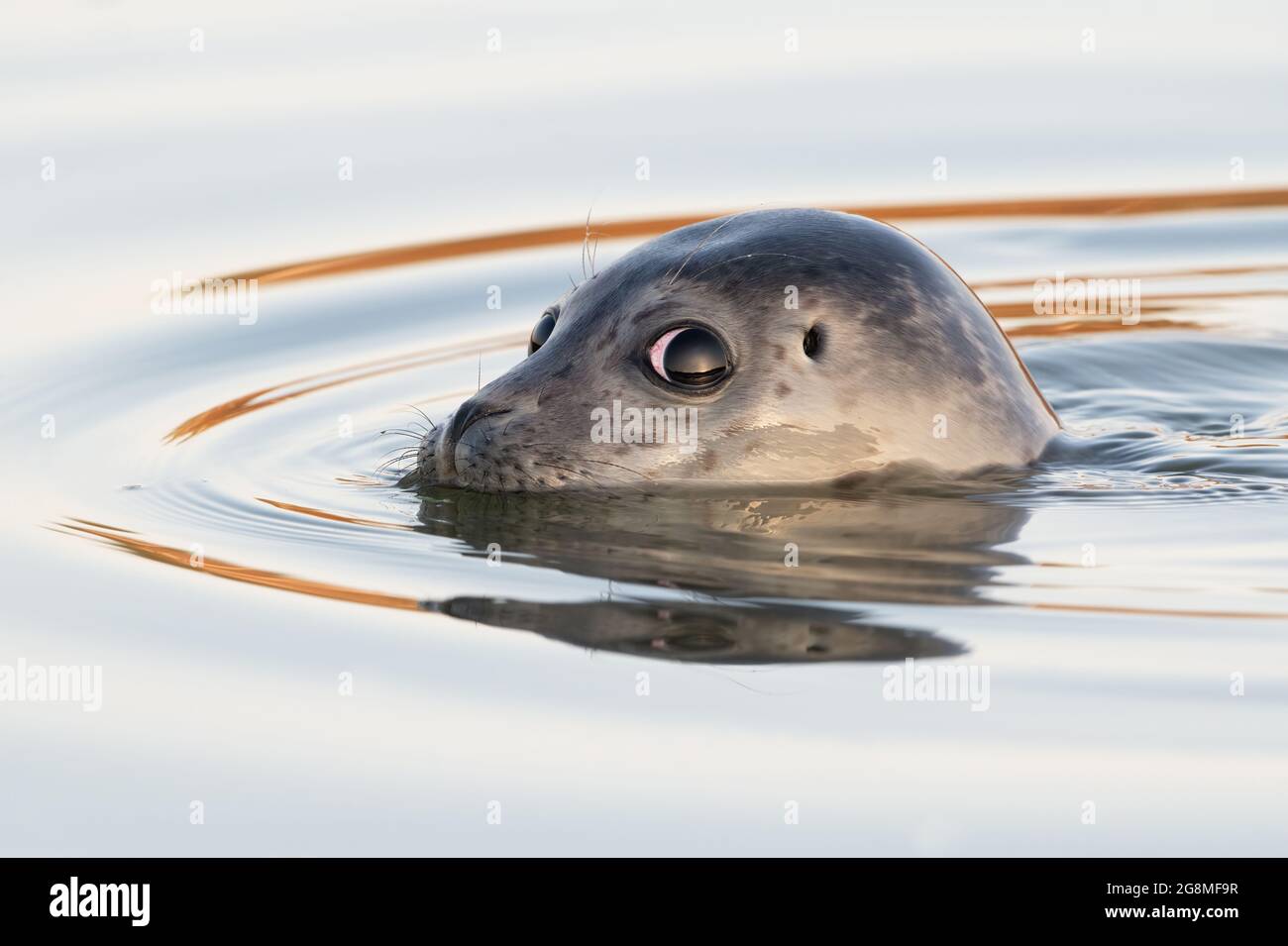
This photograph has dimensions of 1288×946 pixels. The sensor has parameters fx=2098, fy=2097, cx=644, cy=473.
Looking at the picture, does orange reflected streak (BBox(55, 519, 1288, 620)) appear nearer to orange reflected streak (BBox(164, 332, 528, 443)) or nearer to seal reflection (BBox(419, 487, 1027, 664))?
seal reflection (BBox(419, 487, 1027, 664))

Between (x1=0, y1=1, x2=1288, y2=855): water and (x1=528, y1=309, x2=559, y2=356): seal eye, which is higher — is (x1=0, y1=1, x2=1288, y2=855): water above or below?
below

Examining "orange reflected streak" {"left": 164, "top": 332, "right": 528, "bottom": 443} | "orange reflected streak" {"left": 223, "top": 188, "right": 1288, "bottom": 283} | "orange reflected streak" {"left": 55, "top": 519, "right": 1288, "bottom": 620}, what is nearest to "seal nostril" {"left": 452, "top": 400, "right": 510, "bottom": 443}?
"orange reflected streak" {"left": 55, "top": 519, "right": 1288, "bottom": 620}

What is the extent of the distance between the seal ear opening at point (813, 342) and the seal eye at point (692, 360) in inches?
9.8

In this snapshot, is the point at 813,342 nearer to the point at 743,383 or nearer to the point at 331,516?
the point at 743,383

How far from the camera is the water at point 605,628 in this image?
439 centimetres

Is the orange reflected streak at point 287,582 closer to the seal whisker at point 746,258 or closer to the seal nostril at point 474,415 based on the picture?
the seal nostril at point 474,415

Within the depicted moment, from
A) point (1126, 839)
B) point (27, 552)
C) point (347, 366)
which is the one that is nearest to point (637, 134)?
point (347, 366)

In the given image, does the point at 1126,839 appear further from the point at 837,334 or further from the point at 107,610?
the point at 107,610

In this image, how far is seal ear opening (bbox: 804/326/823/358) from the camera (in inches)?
251

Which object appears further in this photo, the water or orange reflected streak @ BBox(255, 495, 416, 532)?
orange reflected streak @ BBox(255, 495, 416, 532)

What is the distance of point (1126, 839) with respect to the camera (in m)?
4.20

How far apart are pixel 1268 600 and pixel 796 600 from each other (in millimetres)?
1250

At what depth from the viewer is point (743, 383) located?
6352 millimetres

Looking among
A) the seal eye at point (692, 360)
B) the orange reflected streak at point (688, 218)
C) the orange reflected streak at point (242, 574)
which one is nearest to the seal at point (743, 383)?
the seal eye at point (692, 360)
